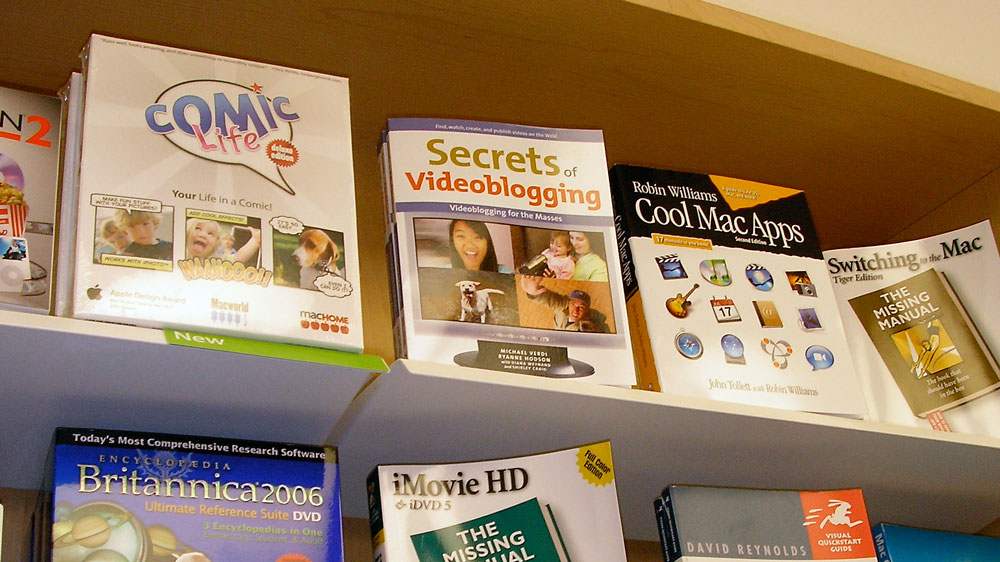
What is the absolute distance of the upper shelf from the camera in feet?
4.41

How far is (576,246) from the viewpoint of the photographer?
1.33 metres

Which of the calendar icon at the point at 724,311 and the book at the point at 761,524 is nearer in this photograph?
the book at the point at 761,524

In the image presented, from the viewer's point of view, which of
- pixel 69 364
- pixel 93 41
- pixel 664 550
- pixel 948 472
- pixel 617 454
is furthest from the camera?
pixel 948 472

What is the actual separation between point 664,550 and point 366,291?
624mm

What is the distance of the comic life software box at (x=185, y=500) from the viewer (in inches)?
39.7

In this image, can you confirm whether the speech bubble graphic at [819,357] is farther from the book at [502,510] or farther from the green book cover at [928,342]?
the book at [502,510]

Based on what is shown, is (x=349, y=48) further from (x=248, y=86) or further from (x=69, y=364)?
(x=69, y=364)

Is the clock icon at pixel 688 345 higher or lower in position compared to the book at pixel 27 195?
lower

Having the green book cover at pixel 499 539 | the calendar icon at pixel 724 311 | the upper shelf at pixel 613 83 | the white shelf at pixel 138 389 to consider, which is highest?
the upper shelf at pixel 613 83

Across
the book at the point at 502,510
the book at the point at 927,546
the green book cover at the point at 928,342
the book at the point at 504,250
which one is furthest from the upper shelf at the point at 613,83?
the book at the point at 927,546

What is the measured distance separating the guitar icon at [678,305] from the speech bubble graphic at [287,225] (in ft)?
1.63

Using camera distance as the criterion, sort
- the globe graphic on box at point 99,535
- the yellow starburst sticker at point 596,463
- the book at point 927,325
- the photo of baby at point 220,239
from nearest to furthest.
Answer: the globe graphic on box at point 99,535 → the photo of baby at point 220,239 → the yellow starburst sticker at point 596,463 → the book at point 927,325

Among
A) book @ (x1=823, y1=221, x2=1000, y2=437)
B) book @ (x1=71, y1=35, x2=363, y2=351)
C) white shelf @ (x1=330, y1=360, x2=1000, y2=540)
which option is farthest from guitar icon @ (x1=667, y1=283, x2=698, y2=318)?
book @ (x1=71, y1=35, x2=363, y2=351)

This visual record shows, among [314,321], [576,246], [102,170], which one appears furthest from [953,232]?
[102,170]
